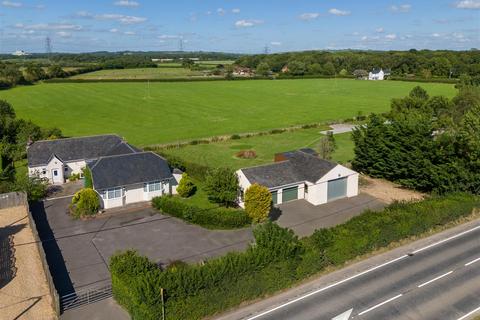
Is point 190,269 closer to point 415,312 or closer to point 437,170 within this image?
point 415,312

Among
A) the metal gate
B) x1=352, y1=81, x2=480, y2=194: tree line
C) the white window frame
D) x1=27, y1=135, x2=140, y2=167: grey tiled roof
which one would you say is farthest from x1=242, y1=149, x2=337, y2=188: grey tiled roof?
the metal gate

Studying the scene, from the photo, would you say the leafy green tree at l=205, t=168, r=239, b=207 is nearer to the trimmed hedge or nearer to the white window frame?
the trimmed hedge

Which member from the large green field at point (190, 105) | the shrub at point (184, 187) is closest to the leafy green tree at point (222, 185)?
the shrub at point (184, 187)

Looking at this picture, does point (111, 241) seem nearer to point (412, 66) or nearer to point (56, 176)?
point (56, 176)

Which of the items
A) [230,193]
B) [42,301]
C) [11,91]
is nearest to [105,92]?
[11,91]

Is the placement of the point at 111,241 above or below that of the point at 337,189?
below

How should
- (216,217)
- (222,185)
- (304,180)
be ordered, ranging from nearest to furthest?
(216,217) → (222,185) → (304,180)

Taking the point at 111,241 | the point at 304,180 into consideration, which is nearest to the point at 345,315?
the point at 111,241
